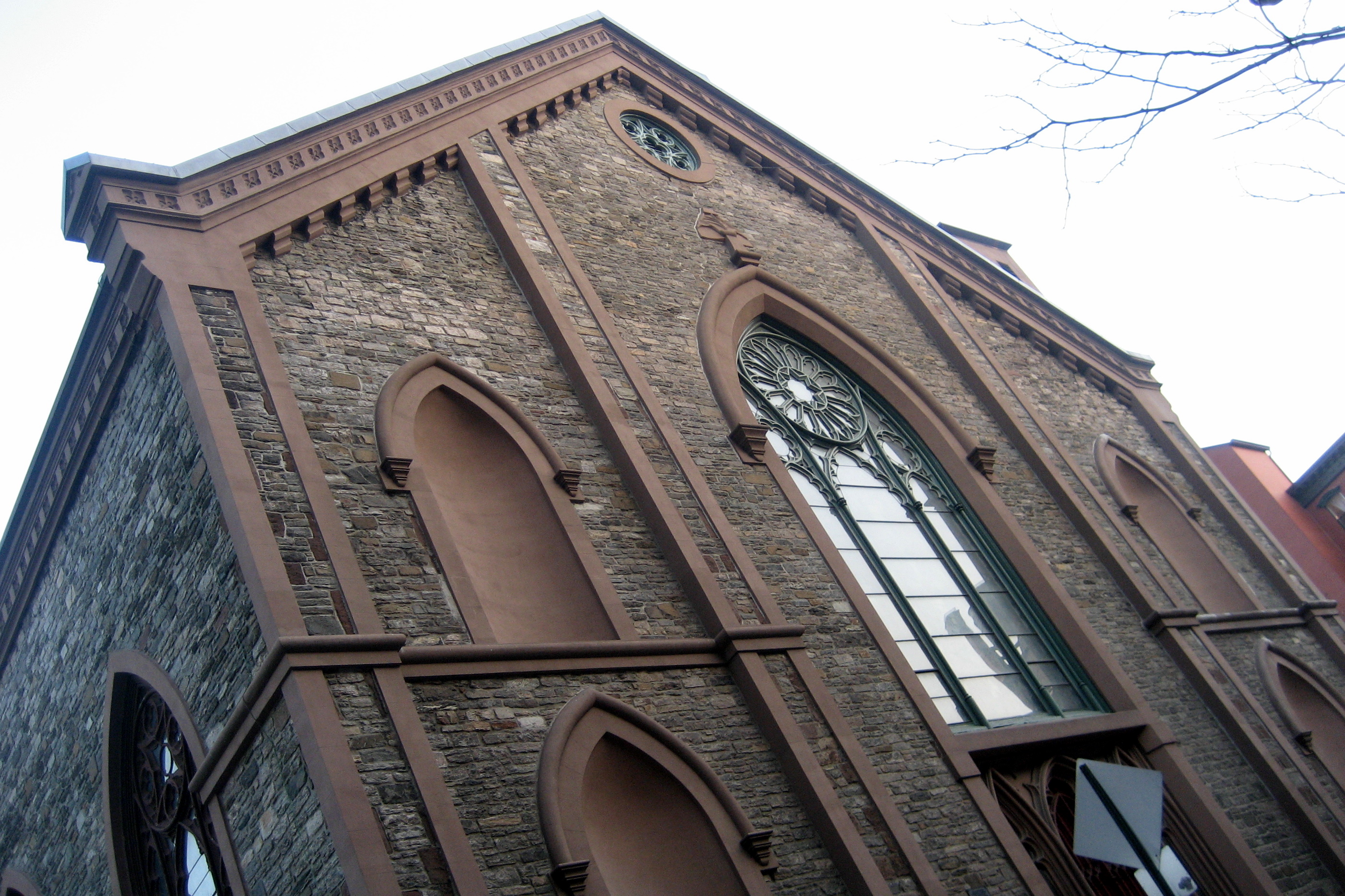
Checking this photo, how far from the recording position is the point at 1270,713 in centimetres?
1301

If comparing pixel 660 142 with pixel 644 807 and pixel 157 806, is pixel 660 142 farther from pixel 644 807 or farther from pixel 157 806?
pixel 157 806

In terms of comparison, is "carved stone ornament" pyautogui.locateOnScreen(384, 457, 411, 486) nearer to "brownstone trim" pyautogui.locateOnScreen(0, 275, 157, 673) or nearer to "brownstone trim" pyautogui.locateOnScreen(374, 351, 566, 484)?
"brownstone trim" pyautogui.locateOnScreen(374, 351, 566, 484)

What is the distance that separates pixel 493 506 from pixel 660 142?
24.1ft

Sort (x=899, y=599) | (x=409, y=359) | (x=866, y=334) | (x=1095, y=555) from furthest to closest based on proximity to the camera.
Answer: (x=866, y=334) → (x=1095, y=555) → (x=899, y=599) → (x=409, y=359)

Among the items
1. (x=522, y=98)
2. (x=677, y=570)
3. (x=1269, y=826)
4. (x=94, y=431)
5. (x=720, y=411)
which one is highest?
(x=522, y=98)

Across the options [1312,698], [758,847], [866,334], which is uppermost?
[866,334]

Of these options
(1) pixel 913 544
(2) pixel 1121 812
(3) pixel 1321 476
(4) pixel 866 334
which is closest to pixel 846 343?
(4) pixel 866 334

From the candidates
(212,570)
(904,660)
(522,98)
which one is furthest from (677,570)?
(522,98)

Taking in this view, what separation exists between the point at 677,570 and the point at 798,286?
18.8 ft

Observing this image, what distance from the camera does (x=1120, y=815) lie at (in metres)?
5.80

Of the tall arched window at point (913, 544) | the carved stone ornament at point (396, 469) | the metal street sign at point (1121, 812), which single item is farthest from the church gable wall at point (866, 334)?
the metal street sign at point (1121, 812)

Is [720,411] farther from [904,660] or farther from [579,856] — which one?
[579,856]

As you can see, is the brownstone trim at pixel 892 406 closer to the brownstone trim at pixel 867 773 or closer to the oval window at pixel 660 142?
the brownstone trim at pixel 867 773

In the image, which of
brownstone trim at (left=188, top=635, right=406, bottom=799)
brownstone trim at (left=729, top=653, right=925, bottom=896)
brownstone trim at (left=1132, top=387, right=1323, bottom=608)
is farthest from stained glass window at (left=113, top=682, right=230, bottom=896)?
brownstone trim at (left=1132, top=387, right=1323, bottom=608)
